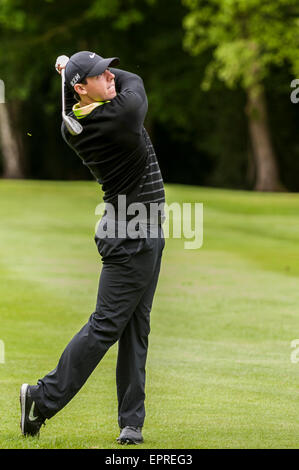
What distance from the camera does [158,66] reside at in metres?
38.1

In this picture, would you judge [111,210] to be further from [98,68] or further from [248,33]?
[248,33]

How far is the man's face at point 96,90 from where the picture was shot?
5.08 metres

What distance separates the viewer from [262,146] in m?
34.5

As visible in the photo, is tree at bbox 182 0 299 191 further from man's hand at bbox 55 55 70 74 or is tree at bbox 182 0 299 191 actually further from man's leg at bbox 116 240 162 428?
man's leg at bbox 116 240 162 428

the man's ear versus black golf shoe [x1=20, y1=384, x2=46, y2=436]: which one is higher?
the man's ear

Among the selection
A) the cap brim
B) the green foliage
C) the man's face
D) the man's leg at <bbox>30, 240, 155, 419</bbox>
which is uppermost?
the green foliage

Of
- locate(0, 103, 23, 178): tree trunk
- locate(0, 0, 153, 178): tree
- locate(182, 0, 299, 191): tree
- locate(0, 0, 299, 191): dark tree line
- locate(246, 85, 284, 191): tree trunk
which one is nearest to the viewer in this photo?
locate(182, 0, 299, 191): tree

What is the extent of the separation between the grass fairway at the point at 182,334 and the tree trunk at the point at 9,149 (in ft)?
72.3

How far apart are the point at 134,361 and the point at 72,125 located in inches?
54.5

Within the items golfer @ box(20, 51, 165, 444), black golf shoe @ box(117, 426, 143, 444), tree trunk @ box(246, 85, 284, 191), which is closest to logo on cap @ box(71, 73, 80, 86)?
golfer @ box(20, 51, 165, 444)

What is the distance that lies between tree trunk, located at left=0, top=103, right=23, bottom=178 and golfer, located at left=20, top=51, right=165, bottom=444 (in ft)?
121

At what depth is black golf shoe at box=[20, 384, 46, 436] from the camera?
17.0 ft
